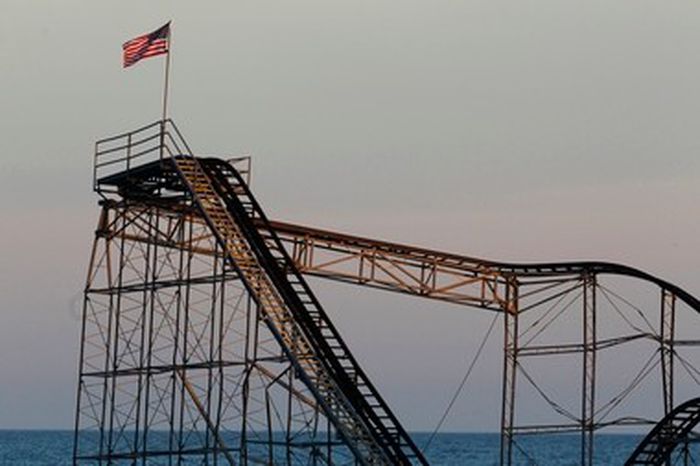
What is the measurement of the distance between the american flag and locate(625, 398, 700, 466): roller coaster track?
20152 millimetres

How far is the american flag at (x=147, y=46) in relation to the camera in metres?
55.5

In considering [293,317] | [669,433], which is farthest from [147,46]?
[669,433]

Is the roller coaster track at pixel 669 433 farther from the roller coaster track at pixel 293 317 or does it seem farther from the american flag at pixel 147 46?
the american flag at pixel 147 46

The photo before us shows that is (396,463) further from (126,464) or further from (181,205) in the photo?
(126,464)

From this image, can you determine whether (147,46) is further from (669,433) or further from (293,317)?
(669,433)

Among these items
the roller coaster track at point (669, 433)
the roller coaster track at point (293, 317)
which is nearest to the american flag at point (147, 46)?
the roller coaster track at point (293, 317)

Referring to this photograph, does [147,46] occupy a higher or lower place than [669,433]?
higher

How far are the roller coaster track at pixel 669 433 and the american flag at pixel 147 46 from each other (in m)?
20.2

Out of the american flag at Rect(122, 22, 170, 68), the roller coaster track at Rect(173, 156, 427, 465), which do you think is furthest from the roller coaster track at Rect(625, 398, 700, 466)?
the american flag at Rect(122, 22, 170, 68)

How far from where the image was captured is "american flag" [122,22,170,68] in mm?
55500

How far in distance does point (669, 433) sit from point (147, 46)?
Result: 21.4 metres

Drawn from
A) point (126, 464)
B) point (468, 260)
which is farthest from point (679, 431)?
point (126, 464)

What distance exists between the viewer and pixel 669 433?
5169 centimetres

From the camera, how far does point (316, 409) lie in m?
48.4
